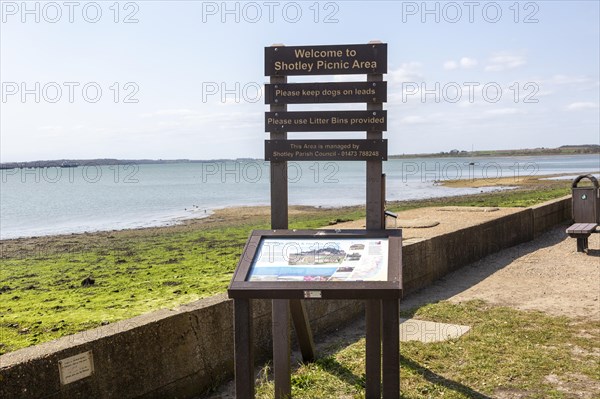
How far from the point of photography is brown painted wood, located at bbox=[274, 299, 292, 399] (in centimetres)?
534

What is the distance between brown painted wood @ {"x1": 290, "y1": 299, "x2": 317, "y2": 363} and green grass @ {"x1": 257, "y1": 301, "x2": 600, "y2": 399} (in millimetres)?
114

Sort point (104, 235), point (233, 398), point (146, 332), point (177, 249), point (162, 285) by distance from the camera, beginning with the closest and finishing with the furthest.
→ point (146, 332)
point (233, 398)
point (162, 285)
point (177, 249)
point (104, 235)

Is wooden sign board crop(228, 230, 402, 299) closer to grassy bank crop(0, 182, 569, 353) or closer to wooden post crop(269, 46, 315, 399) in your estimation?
wooden post crop(269, 46, 315, 399)

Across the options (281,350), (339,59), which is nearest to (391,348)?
(281,350)

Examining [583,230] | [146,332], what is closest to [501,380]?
[146,332]

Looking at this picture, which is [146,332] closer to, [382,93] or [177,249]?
[382,93]

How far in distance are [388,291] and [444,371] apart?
205 centimetres

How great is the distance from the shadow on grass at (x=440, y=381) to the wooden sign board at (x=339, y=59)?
2669 mm

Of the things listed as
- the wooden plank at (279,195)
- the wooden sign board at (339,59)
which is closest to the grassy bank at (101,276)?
the wooden plank at (279,195)

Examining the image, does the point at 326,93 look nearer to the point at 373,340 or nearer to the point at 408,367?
the point at 373,340

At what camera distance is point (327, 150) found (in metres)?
5.34

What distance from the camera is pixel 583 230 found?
39.5 ft

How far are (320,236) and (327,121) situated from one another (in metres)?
1.01

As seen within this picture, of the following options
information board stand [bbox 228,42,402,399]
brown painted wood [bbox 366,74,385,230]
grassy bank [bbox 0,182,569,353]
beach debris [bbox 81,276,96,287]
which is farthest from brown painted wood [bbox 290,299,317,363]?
beach debris [bbox 81,276,96,287]
